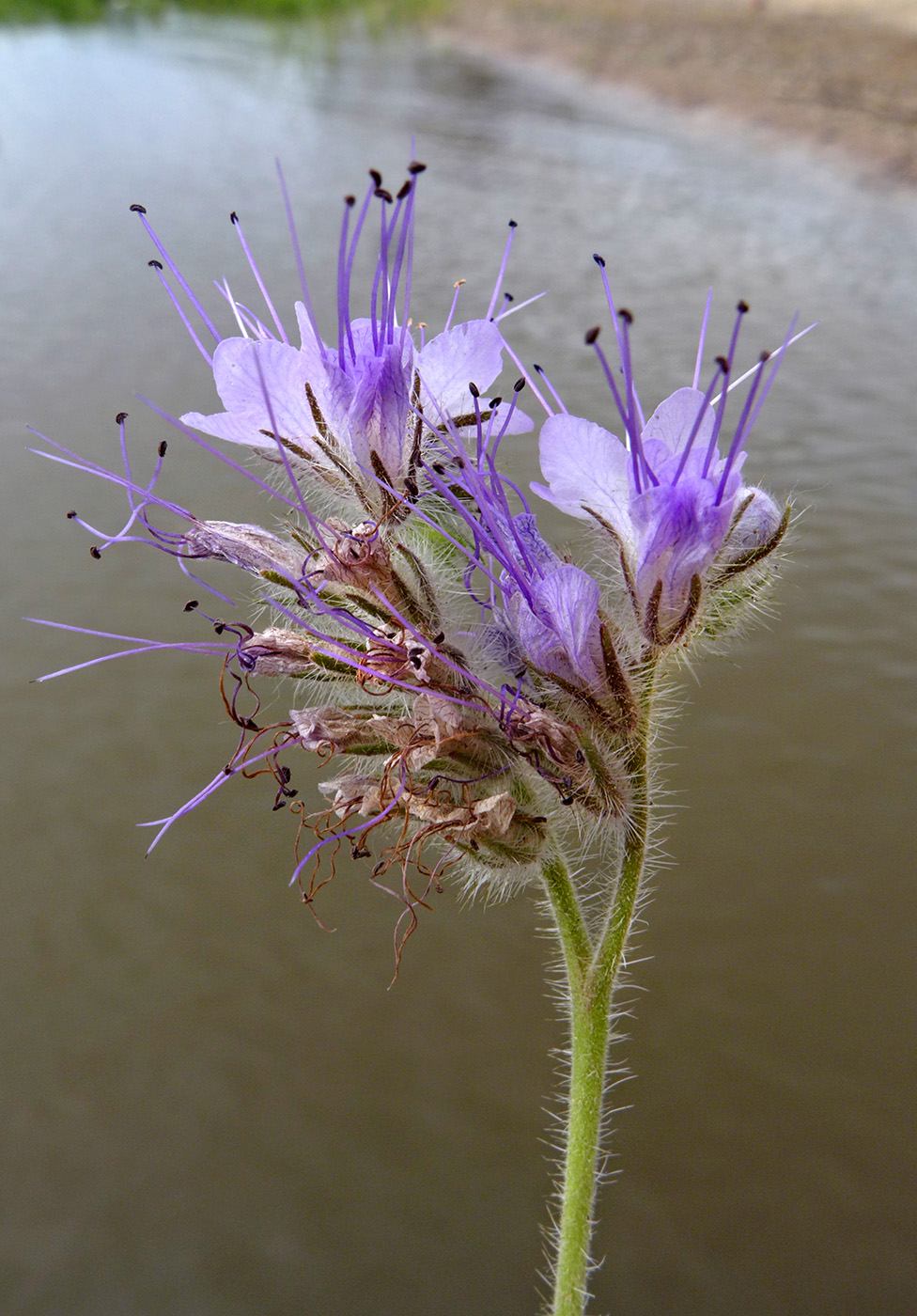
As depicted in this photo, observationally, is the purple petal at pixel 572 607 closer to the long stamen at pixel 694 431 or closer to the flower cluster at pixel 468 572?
the flower cluster at pixel 468 572

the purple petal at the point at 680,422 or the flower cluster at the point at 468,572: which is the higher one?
the purple petal at the point at 680,422

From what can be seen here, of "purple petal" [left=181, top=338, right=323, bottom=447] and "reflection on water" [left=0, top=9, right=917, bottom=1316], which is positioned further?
"reflection on water" [left=0, top=9, right=917, bottom=1316]

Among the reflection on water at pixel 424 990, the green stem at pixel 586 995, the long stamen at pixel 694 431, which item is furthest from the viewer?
the reflection on water at pixel 424 990

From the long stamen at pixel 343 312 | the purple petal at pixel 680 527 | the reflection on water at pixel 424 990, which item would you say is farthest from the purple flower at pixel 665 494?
the reflection on water at pixel 424 990

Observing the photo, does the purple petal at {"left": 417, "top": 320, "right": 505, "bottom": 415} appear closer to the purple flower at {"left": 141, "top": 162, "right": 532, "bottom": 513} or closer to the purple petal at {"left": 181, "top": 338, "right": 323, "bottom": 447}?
the purple flower at {"left": 141, "top": 162, "right": 532, "bottom": 513}

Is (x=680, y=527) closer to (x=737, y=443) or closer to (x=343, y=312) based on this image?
Result: (x=737, y=443)

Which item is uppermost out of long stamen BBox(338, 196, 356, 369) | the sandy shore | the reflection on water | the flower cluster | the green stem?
the sandy shore

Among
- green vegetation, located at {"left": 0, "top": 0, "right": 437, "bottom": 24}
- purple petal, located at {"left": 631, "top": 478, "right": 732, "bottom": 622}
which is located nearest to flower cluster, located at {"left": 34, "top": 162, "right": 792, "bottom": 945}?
purple petal, located at {"left": 631, "top": 478, "right": 732, "bottom": 622}
